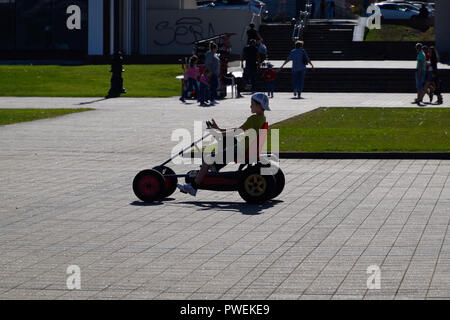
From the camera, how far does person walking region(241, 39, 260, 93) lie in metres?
34.2

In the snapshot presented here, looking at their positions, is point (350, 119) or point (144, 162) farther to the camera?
point (350, 119)

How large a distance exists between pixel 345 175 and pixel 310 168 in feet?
3.19

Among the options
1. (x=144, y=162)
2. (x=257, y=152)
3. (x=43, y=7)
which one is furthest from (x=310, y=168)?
(x=43, y=7)

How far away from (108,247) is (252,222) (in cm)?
195

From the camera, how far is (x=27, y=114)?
83.7 ft

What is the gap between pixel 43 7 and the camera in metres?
50.4

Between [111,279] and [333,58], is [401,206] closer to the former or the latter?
[111,279]

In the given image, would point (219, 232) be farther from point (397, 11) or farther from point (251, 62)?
point (397, 11)

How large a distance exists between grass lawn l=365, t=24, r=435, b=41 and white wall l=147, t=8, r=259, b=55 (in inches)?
248

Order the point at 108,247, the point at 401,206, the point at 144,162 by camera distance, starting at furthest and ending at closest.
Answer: the point at 144,162 → the point at 401,206 → the point at 108,247

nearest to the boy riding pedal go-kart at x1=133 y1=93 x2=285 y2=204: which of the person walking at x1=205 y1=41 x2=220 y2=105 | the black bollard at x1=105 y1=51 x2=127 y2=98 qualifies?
the person walking at x1=205 y1=41 x2=220 y2=105

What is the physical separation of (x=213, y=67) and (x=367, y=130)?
1064 centimetres

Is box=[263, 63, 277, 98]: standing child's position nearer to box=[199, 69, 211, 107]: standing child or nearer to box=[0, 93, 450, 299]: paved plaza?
box=[199, 69, 211, 107]: standing child
